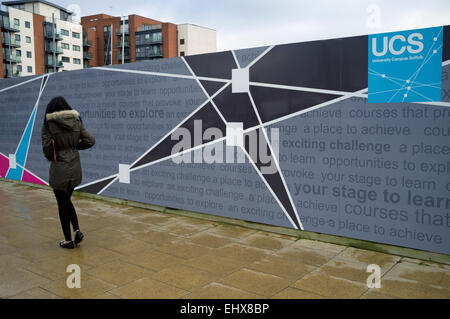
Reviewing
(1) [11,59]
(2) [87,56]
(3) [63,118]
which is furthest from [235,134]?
(2) [87,56]

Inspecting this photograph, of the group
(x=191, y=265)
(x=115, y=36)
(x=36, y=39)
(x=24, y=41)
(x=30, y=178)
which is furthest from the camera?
(x=115, y=36)

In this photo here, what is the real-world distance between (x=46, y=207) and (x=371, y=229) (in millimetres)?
5439

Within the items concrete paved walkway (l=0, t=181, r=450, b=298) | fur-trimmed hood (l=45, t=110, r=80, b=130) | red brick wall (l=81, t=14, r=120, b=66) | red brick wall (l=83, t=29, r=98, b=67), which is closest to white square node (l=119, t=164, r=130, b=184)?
concrete paved walkway (l=0, t=181, r=450, b=298)

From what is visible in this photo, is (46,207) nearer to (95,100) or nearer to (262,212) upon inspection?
(95,100)

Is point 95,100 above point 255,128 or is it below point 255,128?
above

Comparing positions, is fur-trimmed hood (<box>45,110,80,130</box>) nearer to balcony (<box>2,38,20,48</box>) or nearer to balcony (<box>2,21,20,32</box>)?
balcony (<box>2,38,20,48</box>)

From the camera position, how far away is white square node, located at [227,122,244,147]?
18.5 feet

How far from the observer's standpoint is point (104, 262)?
4.41 meters

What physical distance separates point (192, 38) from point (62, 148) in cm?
7486

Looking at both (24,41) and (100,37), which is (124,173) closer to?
(24,41)

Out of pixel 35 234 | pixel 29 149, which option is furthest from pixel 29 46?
pixel 35 234

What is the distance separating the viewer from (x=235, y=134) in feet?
18.6

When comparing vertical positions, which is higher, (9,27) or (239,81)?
(9,27)

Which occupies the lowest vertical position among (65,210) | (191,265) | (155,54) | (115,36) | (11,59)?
(191,265)
